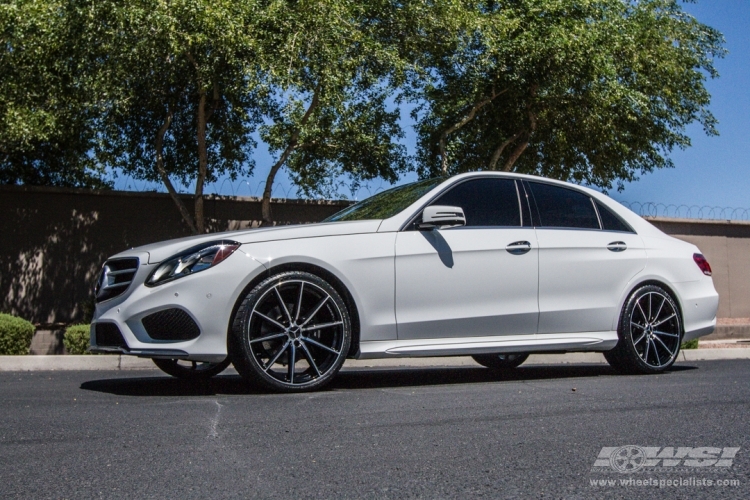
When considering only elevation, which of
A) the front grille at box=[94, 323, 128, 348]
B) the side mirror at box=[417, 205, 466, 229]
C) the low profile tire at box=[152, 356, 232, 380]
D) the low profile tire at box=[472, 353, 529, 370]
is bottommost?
the low profile tire at box=[472, 353, 529, 370]

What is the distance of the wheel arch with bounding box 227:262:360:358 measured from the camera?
19.7 ft

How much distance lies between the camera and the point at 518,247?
695cm

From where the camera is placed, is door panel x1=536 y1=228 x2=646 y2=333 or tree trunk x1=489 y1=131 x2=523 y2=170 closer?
door panel x1=536 y1=228 x2=646 y2=333

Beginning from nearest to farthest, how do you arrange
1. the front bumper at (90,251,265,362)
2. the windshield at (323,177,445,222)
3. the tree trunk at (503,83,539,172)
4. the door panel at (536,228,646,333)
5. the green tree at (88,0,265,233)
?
1. the front bumper at (90,251,265,362)
2. the windshield at (323,177,445,222)
3. the door panel at (536,228,646,333)
4. the green tree at (88,0,265,233)
5. the tree trunk at (503,83,539,172)

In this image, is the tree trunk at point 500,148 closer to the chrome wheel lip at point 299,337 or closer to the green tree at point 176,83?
the green tree at point 176,83

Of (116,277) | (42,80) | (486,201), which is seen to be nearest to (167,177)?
(42,80)

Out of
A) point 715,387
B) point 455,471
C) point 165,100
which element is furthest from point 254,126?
point 455,471

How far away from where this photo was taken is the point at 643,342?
7629 mm

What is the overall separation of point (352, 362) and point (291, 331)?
4.77 m

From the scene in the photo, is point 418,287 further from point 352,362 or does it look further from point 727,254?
point 727,254

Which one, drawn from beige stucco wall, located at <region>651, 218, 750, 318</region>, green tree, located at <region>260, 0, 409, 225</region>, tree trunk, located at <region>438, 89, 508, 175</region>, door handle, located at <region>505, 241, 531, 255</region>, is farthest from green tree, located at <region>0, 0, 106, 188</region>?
beige stucco wall, located at <region>651, 218, 750, 318</region>

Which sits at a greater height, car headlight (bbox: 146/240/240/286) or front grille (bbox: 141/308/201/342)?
car headlight (bbox: 146/240/240/286)

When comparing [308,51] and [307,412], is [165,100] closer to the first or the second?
[308,51]

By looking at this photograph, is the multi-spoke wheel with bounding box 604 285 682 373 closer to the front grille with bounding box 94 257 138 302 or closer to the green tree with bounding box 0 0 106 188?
the front grille with bounding box 94 257 138 302
